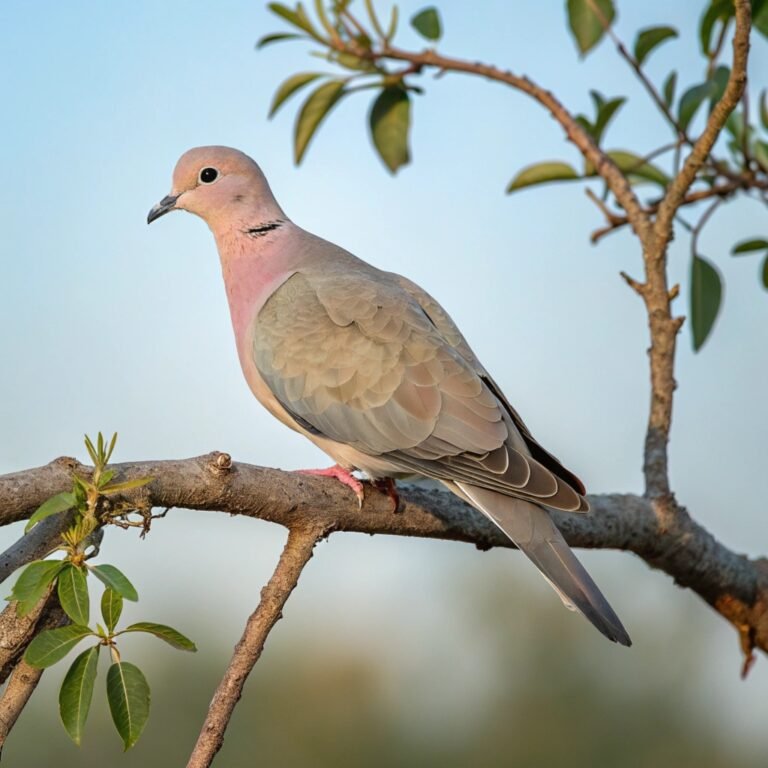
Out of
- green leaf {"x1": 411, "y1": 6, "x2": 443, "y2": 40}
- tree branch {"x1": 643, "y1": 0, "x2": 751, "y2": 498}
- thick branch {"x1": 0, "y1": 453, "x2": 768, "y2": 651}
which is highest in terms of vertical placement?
green leaf {"x1": 411, "y1": 6, "x2": 443, "y2": 40}

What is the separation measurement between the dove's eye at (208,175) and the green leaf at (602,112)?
1.36m

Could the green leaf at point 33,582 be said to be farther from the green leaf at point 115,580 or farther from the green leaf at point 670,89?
the green leaf at point 670,89

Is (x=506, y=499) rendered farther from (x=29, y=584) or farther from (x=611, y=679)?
(x=611, y=679)

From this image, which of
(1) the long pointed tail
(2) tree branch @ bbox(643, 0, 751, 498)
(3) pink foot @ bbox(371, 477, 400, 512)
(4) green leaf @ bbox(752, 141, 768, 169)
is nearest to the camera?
(1) the long pointed tail

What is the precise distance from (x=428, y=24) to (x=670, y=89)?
0.80 meters

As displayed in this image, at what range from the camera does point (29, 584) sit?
1889 mm

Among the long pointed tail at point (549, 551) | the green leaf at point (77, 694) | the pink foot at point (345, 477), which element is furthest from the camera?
the pink foot at point (345, 477)

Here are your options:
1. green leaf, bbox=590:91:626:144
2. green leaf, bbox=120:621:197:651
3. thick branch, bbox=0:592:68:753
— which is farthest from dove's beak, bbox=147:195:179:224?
green leaf, bbox=120:621:197:651

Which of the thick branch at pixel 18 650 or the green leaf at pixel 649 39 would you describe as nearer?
the thick branch at pixel 18 650

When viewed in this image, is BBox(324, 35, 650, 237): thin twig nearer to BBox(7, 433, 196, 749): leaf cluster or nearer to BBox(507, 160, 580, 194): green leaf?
BBox(507, 160, 580, 194): green leaf

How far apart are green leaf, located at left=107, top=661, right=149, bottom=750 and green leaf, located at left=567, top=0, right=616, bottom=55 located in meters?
2.55

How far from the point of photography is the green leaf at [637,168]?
394 cm

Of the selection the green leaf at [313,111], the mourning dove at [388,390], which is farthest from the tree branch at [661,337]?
the green leaf at [313,111]

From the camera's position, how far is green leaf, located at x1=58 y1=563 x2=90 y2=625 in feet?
6.16
